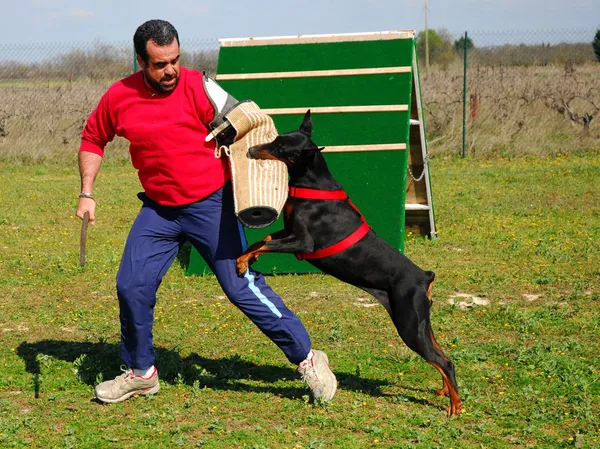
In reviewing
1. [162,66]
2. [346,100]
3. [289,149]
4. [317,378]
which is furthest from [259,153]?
[346,100]

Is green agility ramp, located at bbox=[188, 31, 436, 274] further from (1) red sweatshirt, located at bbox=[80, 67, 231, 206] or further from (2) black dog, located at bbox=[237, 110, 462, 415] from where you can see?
(1) red sweatshirt, located at bbox=[80, 67, 231, 206]

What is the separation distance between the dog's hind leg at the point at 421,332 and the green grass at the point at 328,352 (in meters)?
0.17

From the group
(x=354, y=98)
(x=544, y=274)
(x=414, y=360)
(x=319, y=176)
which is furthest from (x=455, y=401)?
(x=354, y=98)

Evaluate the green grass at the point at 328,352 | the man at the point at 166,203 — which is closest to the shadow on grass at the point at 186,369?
the green grass at the point at 328,352

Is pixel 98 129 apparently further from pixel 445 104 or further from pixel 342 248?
pixel 445 104

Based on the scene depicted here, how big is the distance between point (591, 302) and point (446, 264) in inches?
60.0

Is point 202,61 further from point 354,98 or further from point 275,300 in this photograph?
point 275,300

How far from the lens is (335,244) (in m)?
4.20

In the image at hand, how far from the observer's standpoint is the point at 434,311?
5977mm

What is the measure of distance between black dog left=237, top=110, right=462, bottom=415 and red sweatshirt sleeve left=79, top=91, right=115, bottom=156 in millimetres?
771

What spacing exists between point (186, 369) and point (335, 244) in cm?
133

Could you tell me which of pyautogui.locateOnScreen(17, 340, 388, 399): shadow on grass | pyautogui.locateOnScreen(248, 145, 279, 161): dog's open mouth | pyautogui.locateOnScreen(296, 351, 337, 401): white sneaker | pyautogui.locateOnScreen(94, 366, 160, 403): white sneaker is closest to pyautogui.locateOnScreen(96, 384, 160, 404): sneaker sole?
pyautogui.locateOnScreen(94, 366, 160, 403): white sneaker

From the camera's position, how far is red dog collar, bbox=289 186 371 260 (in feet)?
13.8

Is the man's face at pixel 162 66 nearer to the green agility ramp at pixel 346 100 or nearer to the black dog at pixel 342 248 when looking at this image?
the black dog at pixel 342 248
